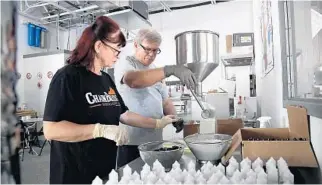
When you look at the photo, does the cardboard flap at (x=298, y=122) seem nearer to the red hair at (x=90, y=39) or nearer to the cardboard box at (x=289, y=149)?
the cardboard box at (x=289, y=149)

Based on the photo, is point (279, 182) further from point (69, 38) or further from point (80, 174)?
point (69, 38)

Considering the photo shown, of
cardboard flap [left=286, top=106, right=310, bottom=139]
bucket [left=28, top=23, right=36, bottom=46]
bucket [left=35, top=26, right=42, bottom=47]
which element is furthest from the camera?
bucket [left=35, top=26, right=42, bottom=47]

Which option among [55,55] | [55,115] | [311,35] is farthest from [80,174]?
[55,55]

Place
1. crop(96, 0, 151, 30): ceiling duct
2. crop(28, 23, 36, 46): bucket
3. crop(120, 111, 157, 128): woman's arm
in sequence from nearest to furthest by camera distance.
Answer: crop(120, 111, 157, 128): woman's arm, crop(96, 0, 151, 30): ceiling duct, crop(28, 23, 36, 46): bucket

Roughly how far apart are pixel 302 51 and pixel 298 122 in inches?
17.2

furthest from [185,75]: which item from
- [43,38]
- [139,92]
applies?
[43,38]

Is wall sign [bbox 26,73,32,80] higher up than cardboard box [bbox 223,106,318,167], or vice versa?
wall sign [bbox 26,73,32,80]

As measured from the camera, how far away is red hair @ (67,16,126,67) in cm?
113

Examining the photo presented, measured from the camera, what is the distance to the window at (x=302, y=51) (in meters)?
1.01

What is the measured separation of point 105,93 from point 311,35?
101 cm

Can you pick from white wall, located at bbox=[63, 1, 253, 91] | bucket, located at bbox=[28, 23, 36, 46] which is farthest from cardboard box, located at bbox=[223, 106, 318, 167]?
bucket, located at bbox=[28, 23, 36, 46]

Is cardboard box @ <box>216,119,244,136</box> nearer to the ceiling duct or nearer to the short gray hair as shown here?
the short gray hair

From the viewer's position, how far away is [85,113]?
1.06 metres

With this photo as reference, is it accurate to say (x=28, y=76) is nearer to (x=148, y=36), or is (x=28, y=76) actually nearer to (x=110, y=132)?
(x=148, y=36)
